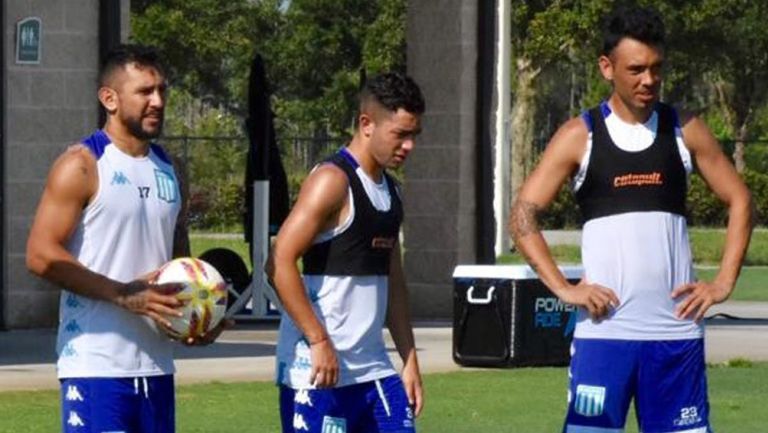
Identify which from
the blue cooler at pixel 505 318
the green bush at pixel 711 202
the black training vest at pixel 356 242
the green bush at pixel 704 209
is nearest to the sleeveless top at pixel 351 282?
the black training vest at pixel 356 242

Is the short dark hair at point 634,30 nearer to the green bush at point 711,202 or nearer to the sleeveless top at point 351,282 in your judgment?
the sleeveless top at point 351,282

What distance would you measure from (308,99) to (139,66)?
4266 cm

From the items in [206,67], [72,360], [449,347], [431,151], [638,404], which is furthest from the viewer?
[206,67]

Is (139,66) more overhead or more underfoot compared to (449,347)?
more overhead

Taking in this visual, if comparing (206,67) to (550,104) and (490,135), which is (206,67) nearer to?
(550,104)

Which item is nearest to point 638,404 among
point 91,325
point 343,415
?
point 343,415

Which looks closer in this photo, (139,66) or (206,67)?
(139,66)

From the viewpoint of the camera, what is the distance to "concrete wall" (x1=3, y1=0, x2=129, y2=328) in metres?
18.9

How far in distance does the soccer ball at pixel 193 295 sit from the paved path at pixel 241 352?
751cm

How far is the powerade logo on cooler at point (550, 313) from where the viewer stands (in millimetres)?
16078

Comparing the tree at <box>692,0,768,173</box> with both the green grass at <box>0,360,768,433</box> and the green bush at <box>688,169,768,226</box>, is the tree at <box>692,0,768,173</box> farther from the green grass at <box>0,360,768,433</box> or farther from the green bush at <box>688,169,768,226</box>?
the green grass at <box>0,360,768,433</box>

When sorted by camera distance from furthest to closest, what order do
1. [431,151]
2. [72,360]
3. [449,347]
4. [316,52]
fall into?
1. [316,52]
2. [431,151]
3. [449,347]
4. [72,360]

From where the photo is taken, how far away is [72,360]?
7129 millimetres

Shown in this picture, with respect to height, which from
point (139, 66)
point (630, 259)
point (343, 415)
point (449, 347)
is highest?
point (139, 66)
